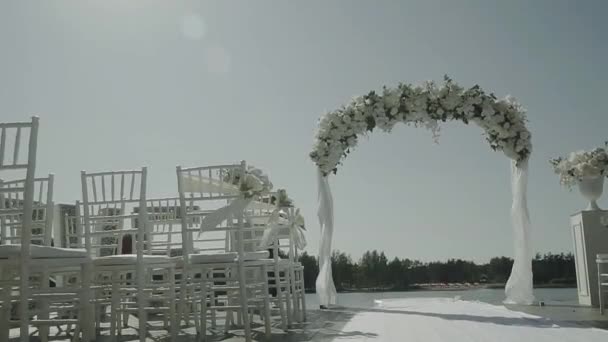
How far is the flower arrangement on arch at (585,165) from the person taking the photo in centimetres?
647

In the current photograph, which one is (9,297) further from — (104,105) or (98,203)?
(104,105)

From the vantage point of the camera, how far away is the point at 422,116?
7055 mm

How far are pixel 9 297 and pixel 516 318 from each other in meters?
3.88

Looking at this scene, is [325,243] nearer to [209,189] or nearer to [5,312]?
[209,189]

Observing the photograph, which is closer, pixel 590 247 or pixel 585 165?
pixel 590 247

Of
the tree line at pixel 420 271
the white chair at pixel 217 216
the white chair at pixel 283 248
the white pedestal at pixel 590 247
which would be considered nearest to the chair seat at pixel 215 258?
the white chair at pixel 217 216

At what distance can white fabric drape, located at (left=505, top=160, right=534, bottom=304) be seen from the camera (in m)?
6.74

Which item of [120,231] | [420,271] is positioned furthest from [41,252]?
[420,271]

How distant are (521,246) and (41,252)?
5.47m

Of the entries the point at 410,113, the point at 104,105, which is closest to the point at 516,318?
the point at 410,113

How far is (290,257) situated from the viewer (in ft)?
→ 16.3

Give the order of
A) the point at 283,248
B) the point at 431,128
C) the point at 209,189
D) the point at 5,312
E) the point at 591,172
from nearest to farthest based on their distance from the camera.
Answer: the point at 5,312 < the point at 209,189 < the point at 283,248 < the point at 591,172 < the point at 431,128

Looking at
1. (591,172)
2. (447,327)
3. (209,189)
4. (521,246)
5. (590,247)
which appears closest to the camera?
(209,189)

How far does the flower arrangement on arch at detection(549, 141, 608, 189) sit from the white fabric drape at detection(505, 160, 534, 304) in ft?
1.50
